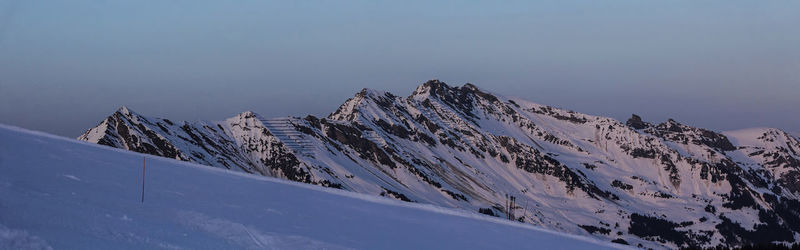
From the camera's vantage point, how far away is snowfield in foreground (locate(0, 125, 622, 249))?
53.5 ft

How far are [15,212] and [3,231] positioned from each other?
218cm

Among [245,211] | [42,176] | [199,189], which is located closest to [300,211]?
[245,211]

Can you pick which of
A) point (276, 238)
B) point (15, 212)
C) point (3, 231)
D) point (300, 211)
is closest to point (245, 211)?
point (300, 211)

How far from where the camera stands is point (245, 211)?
2267cm

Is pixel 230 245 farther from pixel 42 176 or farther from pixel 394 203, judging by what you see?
pixel 394 203

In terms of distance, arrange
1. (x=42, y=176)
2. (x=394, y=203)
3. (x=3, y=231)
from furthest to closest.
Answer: (x=394, y=203) → (x=42, y=176) → (x=3, y=231)

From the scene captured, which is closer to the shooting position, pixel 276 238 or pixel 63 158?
pixel 276 238

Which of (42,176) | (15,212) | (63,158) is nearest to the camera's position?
(15,212)

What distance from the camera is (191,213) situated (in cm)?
2023

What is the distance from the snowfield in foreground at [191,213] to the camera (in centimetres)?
1631

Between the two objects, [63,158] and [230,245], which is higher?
[63,158]

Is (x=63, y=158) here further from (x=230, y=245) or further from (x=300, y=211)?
(x=230, y=245)

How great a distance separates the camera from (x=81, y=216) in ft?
56.1

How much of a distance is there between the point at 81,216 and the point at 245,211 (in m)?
6.23
